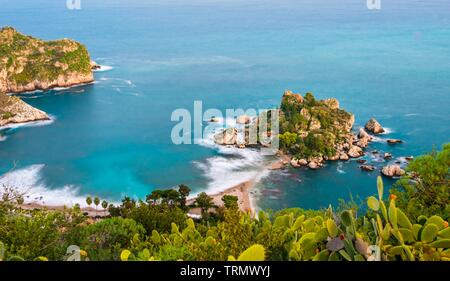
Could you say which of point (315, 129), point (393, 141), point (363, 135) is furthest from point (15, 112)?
point (393, 141)

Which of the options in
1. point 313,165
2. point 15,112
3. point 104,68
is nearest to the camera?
point 313,165

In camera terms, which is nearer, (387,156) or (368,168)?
(368,168)

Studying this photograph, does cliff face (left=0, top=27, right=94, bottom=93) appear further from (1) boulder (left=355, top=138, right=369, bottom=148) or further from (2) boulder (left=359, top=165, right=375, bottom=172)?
(2) boulder (left=359, top=165, right=375, bottom=172)

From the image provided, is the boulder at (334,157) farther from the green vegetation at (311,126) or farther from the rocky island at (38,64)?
the rocky island at (38,64)

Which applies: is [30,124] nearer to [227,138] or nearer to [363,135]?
[227,138]

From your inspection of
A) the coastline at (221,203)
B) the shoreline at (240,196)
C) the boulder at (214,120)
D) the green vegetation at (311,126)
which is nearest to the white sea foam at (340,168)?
the green vegetation at (311,126)

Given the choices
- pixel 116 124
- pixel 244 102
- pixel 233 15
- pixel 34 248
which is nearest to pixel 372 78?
pixel 244 102
